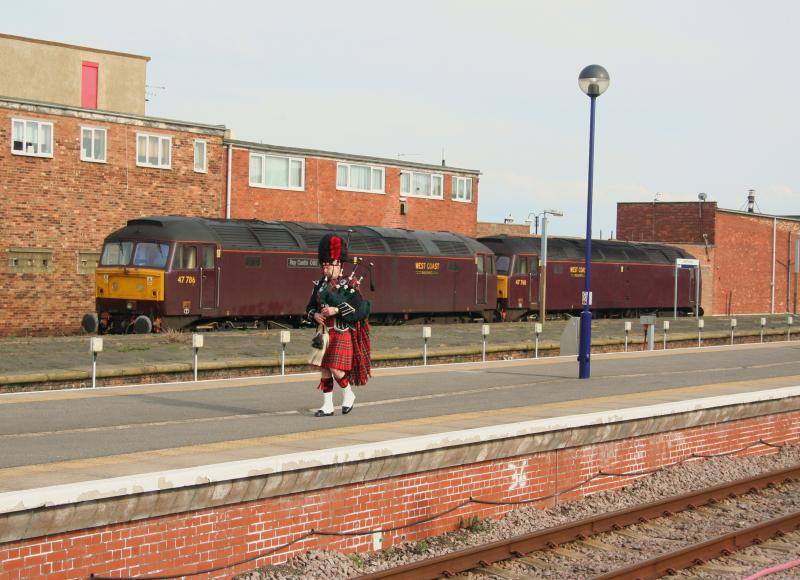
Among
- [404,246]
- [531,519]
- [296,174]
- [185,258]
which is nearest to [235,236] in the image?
[185,258]

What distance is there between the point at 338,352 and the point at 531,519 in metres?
2.74

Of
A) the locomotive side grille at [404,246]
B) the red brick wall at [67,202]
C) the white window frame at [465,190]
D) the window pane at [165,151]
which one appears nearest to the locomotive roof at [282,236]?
the locomotive side grille at [404,246]

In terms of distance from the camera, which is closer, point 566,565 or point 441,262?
point 566,565

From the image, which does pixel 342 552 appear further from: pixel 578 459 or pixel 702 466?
pixel 702 466

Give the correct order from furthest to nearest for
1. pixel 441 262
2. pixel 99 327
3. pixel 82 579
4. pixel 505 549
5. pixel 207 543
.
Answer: pixel 441 262 → pixel 99 327 → pixel 505 549 → pixel 207 543 → pixel 82 579

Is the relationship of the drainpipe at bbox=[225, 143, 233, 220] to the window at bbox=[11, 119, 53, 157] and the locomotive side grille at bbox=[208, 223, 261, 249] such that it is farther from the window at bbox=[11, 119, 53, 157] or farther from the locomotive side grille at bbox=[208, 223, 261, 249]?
the locomotive side grille at bbox=[208, 223, 261, 249]

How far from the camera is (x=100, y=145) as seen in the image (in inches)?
1443

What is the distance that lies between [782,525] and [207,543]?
20.1 feet

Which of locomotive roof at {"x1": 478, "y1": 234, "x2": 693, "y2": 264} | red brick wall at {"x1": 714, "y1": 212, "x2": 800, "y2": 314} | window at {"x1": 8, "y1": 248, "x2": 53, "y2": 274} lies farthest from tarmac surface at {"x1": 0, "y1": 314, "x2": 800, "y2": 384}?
red brick wall at {"x1": 714, "y1": 212, "x2": 800, "y2": 314}

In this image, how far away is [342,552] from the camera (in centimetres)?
932

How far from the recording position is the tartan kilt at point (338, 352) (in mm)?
11977

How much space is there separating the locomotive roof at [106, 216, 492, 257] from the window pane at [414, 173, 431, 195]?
930 centimetres

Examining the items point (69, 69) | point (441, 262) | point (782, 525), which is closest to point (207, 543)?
point (782, 525)

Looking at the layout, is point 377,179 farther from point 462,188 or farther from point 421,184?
point 462,188
